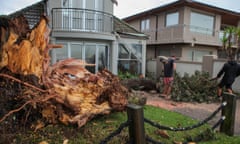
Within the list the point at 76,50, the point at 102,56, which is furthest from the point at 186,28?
the point at 76,50

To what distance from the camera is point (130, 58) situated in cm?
1282

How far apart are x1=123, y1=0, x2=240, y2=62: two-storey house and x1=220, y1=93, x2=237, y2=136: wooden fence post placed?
11.8 metres

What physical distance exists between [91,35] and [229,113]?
8.48 meters

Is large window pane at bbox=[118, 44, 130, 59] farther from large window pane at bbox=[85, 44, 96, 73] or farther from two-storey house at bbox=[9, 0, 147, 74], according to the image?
large window pane at bbox=[85, 44, 96, 73]

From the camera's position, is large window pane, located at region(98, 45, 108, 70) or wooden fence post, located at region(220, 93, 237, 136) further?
large window pane, located at region(98, 45, 108, 70)

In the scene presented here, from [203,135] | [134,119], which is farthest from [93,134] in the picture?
[203,135]

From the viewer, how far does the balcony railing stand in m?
10.7

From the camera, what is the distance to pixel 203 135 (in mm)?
3971

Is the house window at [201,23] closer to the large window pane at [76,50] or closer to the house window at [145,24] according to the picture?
the house window at [145,24]

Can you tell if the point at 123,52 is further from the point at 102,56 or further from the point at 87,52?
the point at 87,52

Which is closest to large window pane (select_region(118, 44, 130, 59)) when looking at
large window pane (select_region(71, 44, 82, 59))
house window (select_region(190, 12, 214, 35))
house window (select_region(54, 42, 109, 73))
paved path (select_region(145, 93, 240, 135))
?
house window (select_region(54, 42, 109, 73))

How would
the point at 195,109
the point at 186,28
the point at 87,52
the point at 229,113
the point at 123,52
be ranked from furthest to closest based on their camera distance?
the point at 186,28, the point at 123,52, the point at 87,52, the point at 195,109, the point at 229,113

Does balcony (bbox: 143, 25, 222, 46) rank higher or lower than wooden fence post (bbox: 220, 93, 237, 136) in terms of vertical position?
higher

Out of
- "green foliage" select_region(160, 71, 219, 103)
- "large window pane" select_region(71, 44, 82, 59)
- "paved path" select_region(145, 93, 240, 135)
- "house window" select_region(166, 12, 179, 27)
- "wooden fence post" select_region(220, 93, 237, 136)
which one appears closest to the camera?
"wooden fence post" select_region(220, 93, 237, 136)
